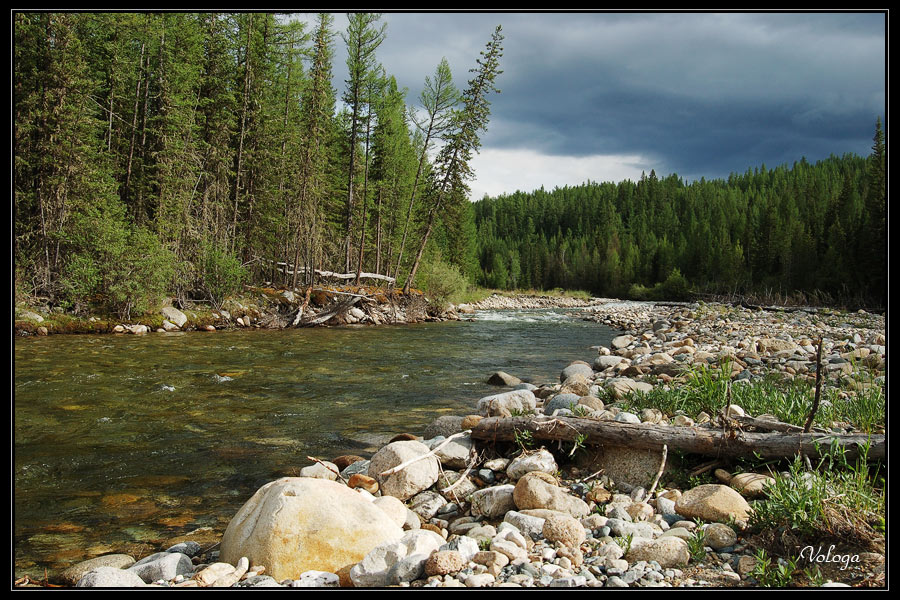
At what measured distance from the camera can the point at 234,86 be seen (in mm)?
20875

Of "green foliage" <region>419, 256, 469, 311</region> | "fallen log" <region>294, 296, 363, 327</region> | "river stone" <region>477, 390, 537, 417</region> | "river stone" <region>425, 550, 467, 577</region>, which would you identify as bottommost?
"river stone" <region>425, 550, 467, 577</region>

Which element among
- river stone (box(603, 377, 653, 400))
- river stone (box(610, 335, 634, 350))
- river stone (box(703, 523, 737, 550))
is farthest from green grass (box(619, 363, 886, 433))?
river stone (box(610, 335, 634, 350))

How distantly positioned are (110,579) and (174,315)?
49.4ft

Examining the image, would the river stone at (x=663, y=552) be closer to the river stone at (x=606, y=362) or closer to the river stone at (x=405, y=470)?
the river stone at (x=405, y=470)

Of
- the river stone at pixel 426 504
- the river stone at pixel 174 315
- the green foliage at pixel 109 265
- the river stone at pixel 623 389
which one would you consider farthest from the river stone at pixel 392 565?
the river stone at pixel 174 315

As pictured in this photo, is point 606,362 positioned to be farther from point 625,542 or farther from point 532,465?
point 625,542

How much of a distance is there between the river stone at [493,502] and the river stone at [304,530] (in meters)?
0.66

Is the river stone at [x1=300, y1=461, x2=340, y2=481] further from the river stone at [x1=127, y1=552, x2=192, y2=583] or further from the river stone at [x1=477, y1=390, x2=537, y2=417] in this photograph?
the river stone at [x1=477, y1=390, x2=537, y2=417]

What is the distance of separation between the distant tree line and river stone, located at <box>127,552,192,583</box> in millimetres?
11704

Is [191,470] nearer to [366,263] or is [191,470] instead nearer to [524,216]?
[366,263]

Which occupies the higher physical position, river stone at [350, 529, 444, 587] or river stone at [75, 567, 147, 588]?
river stone at [350, 529, 444, 587]

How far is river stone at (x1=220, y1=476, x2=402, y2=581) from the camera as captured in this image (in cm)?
249

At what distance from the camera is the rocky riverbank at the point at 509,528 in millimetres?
2143
